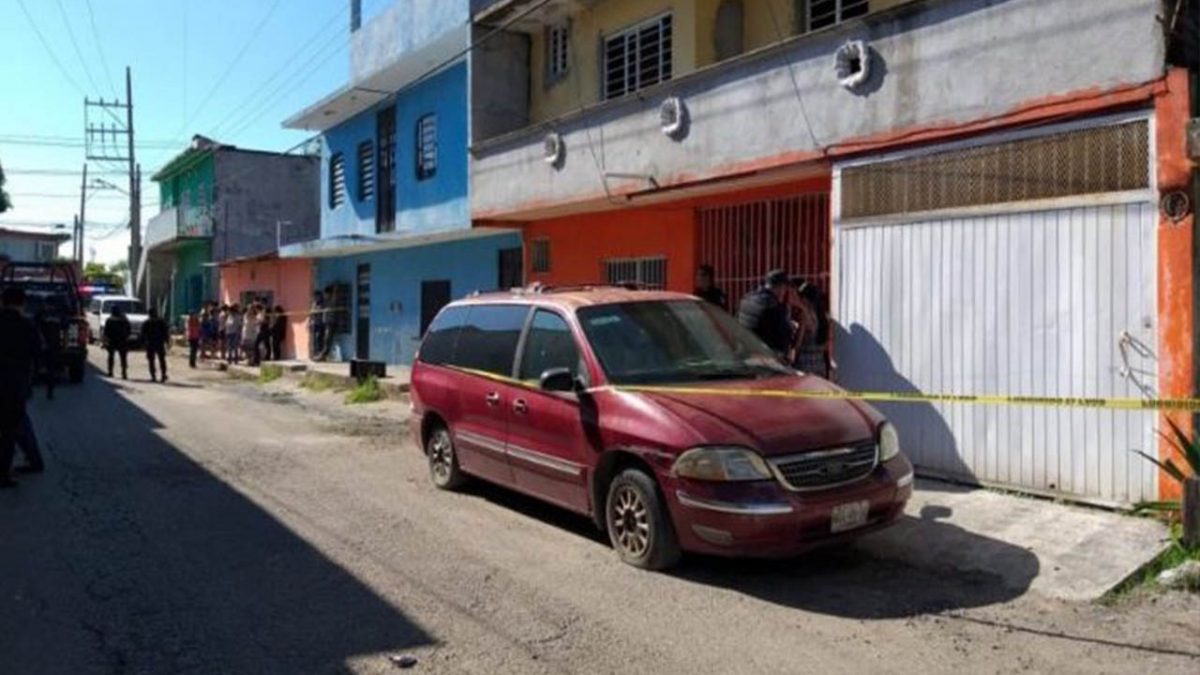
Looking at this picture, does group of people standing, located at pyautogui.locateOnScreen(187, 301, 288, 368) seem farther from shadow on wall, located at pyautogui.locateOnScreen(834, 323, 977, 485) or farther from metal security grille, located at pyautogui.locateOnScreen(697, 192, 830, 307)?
shadow on wall, located at pyautogui.locateOnScreen(834, 323, 977, 485)

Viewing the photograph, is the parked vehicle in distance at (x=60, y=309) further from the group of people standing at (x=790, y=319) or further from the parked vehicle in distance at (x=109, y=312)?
the group of people standing at (x=790, y=319)

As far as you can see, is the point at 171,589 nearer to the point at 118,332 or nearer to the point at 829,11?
the point at 829,11

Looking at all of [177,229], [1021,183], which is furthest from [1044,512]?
[177,229]

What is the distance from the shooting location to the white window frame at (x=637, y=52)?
1320 cm

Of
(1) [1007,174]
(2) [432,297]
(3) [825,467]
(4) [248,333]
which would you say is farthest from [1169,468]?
(4) [248,333]

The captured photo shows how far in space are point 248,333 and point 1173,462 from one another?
23.5m

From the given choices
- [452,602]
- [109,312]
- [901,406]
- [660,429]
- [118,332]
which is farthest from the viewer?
[109,312]

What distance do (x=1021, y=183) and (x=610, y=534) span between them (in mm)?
3952

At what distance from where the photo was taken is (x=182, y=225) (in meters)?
38.2

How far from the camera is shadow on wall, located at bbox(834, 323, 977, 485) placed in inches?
317

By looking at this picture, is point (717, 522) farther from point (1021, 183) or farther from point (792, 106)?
point (792, 106)

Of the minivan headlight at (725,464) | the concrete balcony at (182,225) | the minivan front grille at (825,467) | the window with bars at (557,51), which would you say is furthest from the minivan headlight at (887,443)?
the concrete balcony at (182,225)

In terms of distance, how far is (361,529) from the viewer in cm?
727

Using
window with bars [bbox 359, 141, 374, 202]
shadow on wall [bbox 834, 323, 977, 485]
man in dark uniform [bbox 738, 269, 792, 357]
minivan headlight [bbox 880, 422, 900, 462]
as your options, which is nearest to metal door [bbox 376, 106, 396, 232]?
window with bars [bbox 359, 141, 374, 202]
